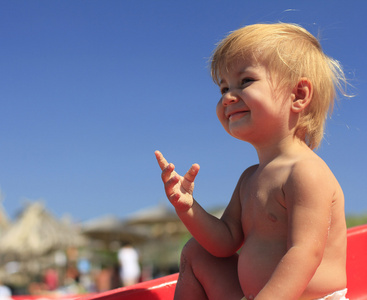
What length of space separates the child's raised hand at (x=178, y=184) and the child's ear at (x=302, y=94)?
314 millimetres

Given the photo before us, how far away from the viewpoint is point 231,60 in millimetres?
1338

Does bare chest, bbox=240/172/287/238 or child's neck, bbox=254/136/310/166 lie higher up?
child's neck, bbox=254/136/310/166

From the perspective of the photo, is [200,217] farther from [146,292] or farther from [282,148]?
[146,292]

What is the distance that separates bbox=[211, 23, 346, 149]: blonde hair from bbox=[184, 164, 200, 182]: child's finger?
30 cm

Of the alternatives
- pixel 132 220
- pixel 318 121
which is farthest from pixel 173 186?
pixel 132 220

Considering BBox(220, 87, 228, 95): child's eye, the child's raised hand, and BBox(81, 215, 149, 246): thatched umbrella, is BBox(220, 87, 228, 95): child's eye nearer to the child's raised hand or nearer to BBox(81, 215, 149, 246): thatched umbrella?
the child's raised hand

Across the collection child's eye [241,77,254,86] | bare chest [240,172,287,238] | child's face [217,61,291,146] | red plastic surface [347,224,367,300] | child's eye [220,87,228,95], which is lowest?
red plastic surface [347,224,367,300]

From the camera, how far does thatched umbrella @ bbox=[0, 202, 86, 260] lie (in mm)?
13484

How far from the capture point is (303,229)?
1115 mm

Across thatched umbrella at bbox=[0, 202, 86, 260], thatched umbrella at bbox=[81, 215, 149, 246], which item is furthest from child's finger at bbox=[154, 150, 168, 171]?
thatched umbrella at bbox=[0, 202, 86, 260]

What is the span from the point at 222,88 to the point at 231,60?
96mm

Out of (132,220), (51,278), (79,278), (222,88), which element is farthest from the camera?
(132,220)

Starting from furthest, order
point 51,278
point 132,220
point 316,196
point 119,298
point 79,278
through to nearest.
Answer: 1. point 132,220
2. point 79,278
3. point 51,278
4. point 119,298
5. point 316,196

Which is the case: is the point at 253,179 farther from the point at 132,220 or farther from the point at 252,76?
the point at 132,220
